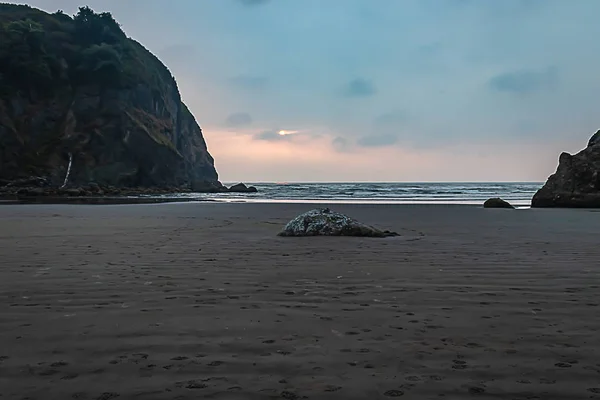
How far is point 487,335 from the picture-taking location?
3.36 metres

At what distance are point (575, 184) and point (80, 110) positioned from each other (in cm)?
5927

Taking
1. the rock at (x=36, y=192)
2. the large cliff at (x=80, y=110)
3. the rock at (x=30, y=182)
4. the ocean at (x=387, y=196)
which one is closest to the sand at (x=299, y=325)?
the ocean at (x=387, y=196)

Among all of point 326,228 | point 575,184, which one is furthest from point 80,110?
point 326,228

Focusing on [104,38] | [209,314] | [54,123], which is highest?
[104,38]

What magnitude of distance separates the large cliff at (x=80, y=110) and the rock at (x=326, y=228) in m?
53.2

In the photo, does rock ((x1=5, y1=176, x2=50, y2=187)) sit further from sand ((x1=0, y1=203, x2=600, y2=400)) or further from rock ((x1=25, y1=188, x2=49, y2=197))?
sand ((x1=0, y1=203, x2=600, y2=400))

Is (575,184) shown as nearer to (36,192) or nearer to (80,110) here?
(36,192)

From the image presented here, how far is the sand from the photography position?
2.52 metres

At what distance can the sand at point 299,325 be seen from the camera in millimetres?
2518

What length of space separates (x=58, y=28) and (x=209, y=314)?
275 ft

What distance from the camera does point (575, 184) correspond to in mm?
22938

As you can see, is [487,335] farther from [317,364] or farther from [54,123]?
[54,123]

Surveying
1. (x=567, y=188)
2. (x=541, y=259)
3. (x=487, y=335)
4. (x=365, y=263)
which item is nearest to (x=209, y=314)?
(x=487, y=335)

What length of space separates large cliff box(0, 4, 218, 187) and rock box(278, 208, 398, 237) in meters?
53.2
